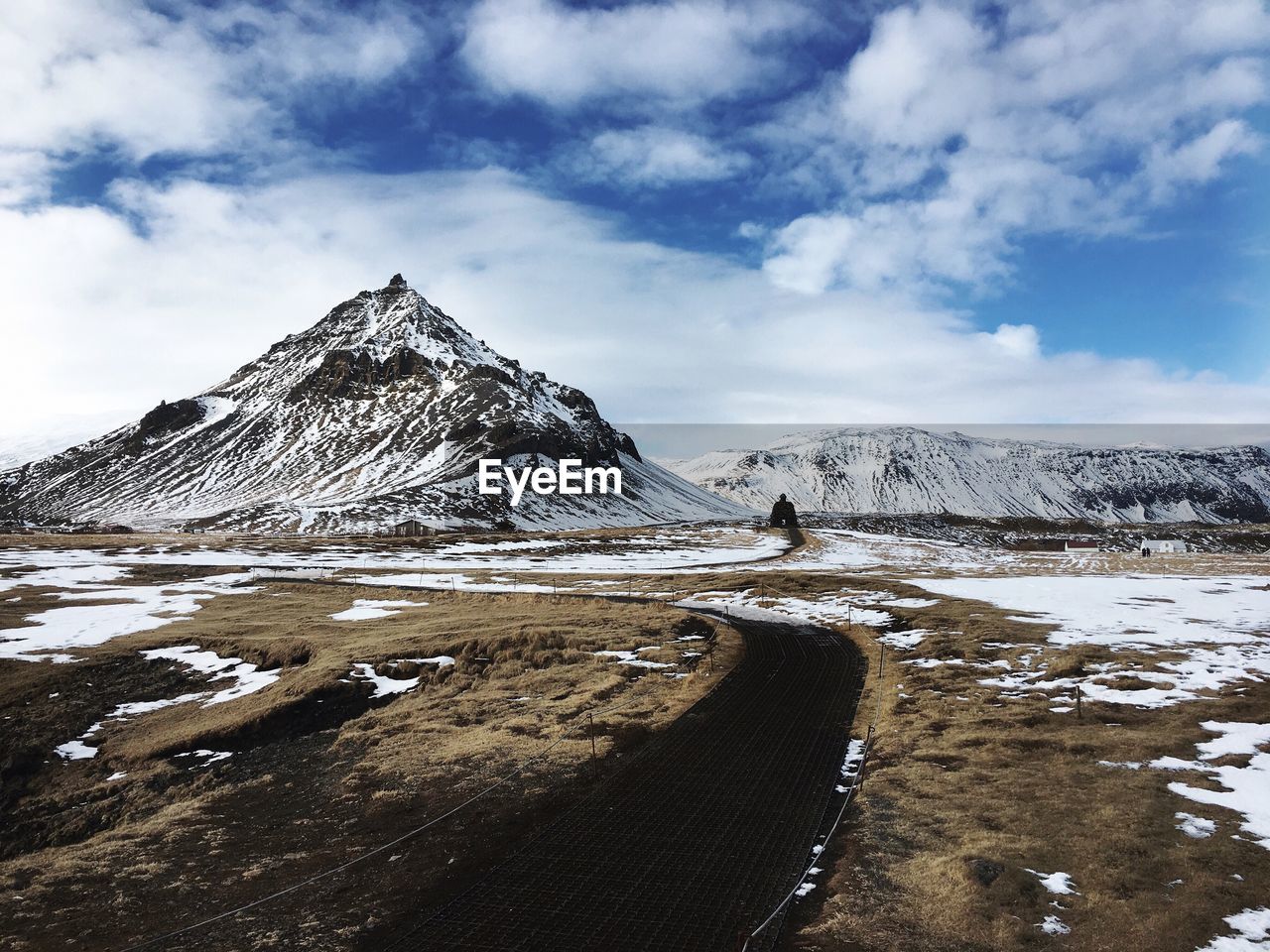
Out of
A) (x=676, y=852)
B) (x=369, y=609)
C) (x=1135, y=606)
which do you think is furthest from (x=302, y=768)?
(x=1135, y=606)

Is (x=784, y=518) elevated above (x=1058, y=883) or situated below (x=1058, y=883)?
above

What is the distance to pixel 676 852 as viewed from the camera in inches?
533

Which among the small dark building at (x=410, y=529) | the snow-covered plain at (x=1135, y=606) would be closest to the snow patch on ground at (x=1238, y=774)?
the snow-covered plain at (x=1135, y=606)

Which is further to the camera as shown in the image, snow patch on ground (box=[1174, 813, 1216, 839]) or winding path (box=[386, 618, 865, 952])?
snow patch on ground (box=[1174, 813, 1216, 839])

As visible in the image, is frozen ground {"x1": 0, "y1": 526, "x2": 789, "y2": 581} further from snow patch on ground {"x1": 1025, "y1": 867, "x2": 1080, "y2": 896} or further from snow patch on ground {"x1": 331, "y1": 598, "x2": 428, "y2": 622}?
snow patch on ground {"x1": 1025, "y1": 867, "x2": 1080, "y2": 896}

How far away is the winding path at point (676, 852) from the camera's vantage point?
1099 centimetres

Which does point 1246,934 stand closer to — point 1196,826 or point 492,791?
point 1196,826

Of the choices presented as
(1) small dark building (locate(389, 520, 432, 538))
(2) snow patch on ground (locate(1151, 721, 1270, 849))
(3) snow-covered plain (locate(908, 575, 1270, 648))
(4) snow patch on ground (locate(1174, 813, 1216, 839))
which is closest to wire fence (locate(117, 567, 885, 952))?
(4) snow patch on ground (locate(1174, 813, 1216, 839))

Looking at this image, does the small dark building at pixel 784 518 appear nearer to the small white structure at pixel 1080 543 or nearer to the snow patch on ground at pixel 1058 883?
the small white structure at pixel 1080 543

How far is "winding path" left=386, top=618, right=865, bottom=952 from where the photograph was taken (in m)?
11.0

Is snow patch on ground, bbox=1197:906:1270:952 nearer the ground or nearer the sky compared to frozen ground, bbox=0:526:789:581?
nearer the sky

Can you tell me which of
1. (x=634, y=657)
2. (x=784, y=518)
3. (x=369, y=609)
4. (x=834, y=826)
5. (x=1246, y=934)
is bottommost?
(x=369, y=609)

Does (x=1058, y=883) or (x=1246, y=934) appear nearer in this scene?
(x=1246, y=934)

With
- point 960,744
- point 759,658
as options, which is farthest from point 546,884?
point 759,658
